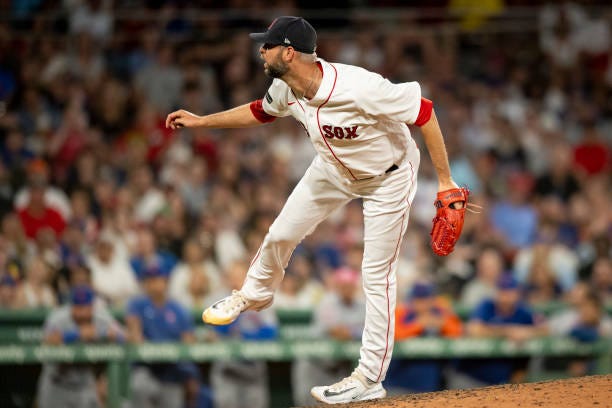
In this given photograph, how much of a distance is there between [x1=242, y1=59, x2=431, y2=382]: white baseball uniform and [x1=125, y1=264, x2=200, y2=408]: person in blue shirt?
2.76m

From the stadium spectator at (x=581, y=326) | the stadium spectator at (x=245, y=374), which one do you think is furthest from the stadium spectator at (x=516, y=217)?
the stadium spectator at (x=245, y=374)

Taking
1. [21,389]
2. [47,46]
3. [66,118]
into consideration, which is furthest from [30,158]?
[21,389]

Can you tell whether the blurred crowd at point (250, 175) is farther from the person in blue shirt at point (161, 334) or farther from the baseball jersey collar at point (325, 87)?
the baseball jersey collar at point (325, 87)

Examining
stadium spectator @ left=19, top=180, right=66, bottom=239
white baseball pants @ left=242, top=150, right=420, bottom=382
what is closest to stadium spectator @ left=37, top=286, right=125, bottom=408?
stadium spectator @ left=19, top=180, right=66, bottom=239

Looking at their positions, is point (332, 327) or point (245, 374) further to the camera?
point (245, 374)

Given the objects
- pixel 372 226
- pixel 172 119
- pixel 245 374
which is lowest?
pixel 245 374

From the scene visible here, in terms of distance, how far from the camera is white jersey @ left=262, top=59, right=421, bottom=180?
187 inches

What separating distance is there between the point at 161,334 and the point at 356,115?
3.84m

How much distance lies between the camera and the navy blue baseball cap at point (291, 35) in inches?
187

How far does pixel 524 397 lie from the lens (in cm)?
520

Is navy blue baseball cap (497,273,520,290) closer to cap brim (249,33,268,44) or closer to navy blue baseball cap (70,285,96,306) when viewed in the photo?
navy blue baseball cap (70,285,96,306)

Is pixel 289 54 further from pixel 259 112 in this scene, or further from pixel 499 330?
pixel 499 330

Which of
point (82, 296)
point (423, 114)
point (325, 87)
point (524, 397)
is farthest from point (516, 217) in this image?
point (325, 87)

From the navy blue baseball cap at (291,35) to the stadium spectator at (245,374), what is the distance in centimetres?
365
